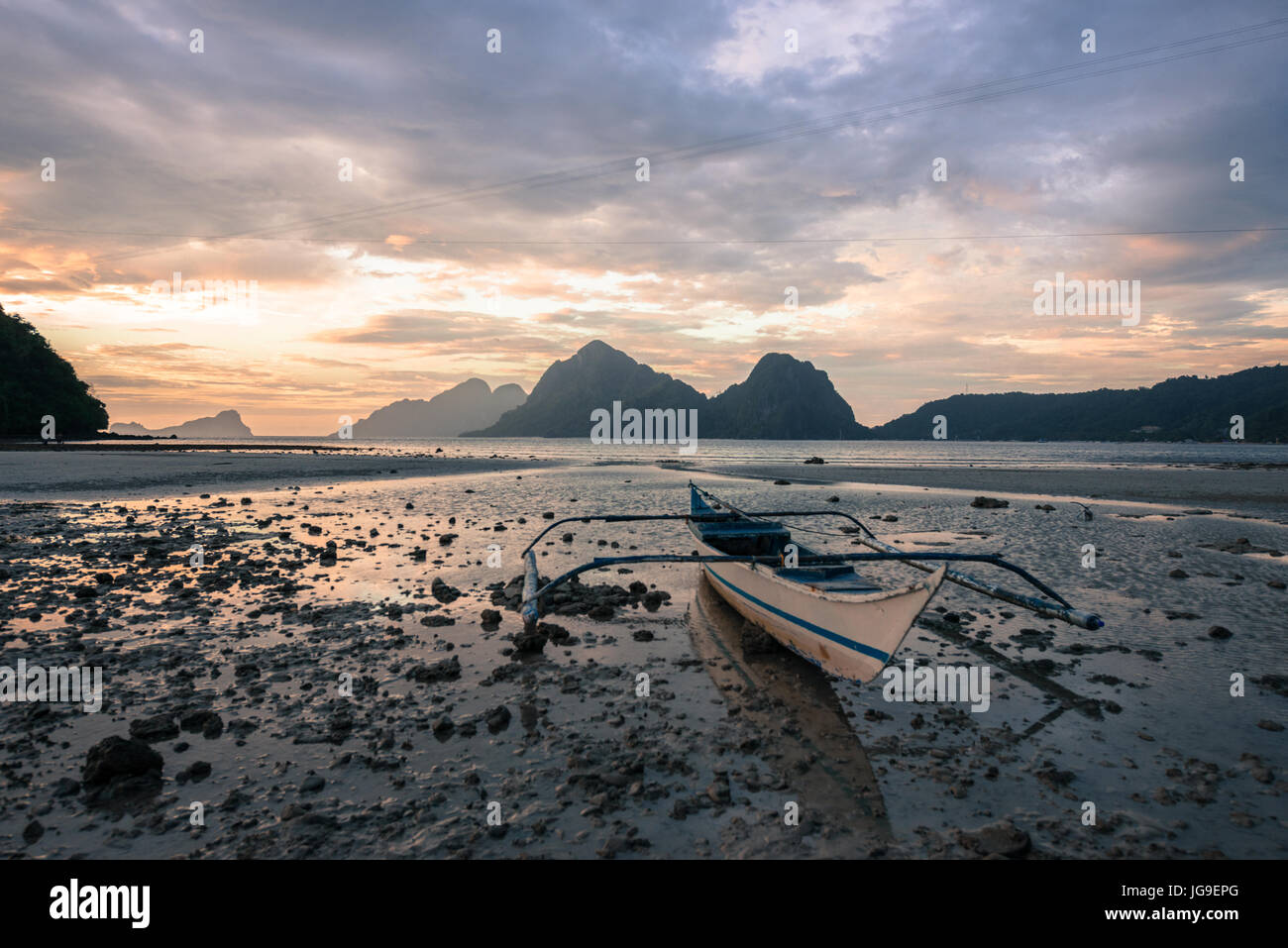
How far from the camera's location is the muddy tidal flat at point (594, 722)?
17.0 feet

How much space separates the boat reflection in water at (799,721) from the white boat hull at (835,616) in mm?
410

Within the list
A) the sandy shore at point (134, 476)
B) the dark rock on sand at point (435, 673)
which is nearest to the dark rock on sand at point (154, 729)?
the dark rock on sand at point (435, 673)

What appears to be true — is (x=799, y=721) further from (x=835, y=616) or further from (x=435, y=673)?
(x=435, y=673)

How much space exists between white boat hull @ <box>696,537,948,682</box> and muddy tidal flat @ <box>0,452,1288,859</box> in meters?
0.54

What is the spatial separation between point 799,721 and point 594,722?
8.65ft

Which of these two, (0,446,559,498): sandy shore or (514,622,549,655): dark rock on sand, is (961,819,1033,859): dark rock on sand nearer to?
(514,622,549,655): dark rock on sand

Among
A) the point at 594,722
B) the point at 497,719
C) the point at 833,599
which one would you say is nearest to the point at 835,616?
the point at 833,599

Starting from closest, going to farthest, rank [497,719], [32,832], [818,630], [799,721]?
1. [32,832]
2. [497,719]
3. [799,721]
4. [818,630]

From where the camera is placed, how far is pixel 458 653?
959cm

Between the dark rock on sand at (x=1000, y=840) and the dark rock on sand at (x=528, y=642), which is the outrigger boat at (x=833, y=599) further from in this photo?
the dark rock on sand at (x=1000, y=840)

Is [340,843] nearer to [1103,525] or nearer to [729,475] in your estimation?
[1103,525]

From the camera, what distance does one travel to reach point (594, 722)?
7273 mm

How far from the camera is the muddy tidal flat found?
5.17 meters
